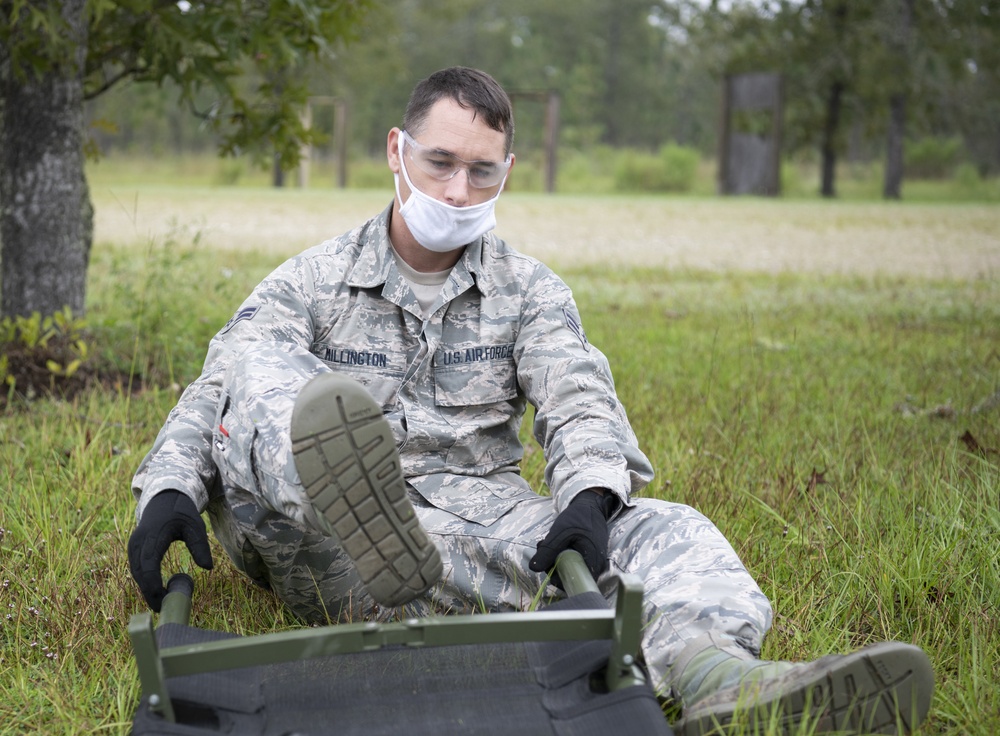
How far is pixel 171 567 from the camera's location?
2840mm

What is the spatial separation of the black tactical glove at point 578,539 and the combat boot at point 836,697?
0.42 metres

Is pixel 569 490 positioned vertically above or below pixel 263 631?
above

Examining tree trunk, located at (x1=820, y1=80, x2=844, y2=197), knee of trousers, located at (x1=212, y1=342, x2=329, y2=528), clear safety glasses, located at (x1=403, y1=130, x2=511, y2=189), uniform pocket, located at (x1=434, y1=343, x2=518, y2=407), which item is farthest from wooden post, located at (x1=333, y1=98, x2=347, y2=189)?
knee of trousers, located at (x1=212, y1=342, x2=329, y2=528)

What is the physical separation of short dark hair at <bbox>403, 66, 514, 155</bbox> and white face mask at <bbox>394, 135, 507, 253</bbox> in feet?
0.46

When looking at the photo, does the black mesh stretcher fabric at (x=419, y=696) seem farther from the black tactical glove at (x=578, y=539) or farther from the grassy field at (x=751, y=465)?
the grassy field at (x=751, y=465)

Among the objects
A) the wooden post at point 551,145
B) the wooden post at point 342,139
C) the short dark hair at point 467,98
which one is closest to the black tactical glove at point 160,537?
the short dark hair at point 467,98

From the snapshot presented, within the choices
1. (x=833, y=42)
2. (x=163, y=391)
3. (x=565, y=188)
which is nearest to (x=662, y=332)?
(x=163, y=391)

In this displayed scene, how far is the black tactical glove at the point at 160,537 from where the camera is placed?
215 centimetres

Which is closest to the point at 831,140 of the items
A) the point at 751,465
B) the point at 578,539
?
the point at 751,465

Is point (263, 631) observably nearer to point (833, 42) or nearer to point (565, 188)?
point (565, 188)

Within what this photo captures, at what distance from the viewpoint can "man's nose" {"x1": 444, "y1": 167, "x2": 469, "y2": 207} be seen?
2732mm

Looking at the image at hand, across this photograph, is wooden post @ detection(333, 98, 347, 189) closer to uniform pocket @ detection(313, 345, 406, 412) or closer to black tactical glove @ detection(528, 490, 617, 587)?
uniform pocket @ detection(313, 345, 406, 412)

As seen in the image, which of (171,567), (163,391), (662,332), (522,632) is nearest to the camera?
(522,632)

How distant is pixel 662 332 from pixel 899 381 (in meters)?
1.60
